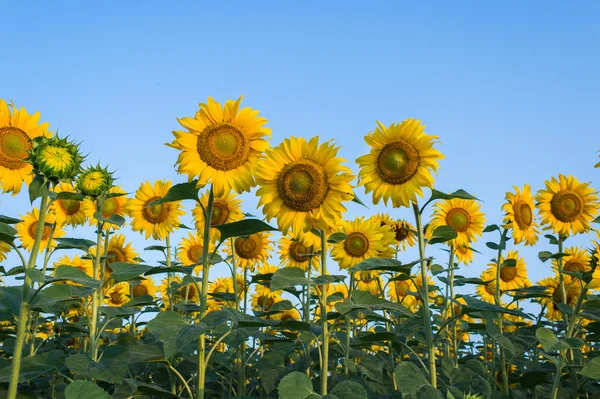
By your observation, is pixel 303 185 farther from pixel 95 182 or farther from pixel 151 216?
pixel 151 216

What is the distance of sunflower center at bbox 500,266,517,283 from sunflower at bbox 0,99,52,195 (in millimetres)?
6255

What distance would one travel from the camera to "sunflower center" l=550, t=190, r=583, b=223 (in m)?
6.61

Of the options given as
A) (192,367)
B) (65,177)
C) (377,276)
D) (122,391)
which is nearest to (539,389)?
(377,276)

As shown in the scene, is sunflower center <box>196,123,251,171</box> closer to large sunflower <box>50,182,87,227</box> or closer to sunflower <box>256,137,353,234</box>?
sunflower <box>256,137,353,234</box>

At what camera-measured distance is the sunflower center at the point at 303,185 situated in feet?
12.4

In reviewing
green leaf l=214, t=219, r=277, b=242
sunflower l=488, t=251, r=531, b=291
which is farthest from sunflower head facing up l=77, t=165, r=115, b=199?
sunflower l=488, t=251, r=531, b=291

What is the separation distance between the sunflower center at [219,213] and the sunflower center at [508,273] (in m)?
4.31

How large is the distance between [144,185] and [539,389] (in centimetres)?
428

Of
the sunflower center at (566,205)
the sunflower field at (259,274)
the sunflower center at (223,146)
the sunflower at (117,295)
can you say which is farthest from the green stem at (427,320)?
the sunflower at (117,295)

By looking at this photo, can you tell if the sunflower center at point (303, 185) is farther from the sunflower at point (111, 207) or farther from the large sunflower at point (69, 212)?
the large sunflower at point (69, 212)

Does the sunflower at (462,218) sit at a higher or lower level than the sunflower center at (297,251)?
higher

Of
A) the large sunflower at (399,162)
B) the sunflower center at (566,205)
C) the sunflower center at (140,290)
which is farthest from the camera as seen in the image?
the sunflower center at (140,290)

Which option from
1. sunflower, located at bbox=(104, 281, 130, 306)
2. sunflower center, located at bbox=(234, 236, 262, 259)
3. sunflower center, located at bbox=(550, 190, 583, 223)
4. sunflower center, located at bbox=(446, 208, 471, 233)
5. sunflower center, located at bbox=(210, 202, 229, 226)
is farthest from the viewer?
sunflower, located at bbox=(104, 281, 130, 306)

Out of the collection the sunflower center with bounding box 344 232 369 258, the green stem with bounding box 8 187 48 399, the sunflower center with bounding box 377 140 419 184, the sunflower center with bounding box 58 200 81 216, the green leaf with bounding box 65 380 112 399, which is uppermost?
the sunflower center with bounding box 58 200 81 216
